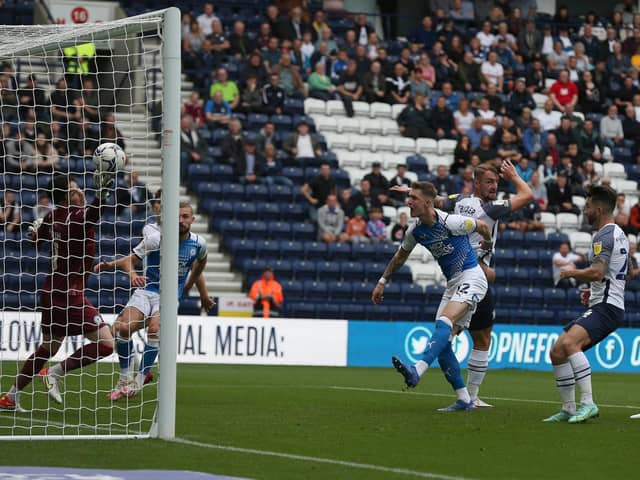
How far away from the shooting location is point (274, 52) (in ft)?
95.8

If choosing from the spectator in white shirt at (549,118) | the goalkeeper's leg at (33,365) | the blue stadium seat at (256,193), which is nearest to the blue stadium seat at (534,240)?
the spectator in white shirt at (549,118)

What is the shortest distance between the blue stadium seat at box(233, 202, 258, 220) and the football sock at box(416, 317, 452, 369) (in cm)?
1472

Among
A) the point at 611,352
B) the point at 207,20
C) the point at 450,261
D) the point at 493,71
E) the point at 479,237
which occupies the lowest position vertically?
the point at 611,352

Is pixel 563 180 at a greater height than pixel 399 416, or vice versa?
pixel 563 180

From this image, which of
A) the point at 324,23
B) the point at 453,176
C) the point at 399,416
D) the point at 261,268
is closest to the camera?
the point at 399,416

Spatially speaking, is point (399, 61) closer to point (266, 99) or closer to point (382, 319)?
point (266, 99)

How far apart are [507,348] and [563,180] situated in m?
5.86

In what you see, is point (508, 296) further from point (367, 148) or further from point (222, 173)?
point (222, 173)

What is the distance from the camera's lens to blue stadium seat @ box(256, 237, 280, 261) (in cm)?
2578

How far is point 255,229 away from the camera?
26.1 metres

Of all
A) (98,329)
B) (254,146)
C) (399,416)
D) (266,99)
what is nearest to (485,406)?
(399,416)

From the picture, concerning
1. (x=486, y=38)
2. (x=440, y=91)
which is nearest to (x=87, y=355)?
(x=440, y=91)

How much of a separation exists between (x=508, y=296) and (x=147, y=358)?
14.7 meters

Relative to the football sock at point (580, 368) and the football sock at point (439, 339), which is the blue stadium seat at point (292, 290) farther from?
the football sock at point (580, 368)
